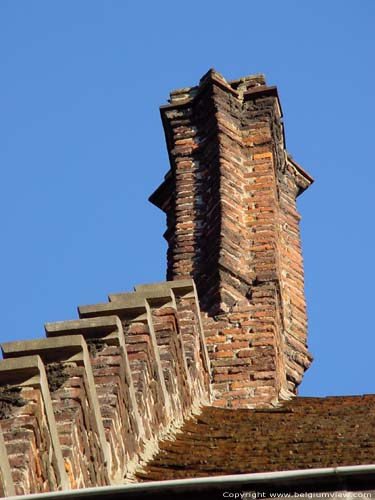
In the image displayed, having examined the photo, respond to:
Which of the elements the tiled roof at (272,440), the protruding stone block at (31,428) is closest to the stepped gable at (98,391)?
the protruding stone block at (31,428)

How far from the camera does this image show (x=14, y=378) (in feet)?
23.1

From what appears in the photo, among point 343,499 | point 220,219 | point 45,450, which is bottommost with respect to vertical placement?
point 343,499

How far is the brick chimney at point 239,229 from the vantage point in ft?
35.4

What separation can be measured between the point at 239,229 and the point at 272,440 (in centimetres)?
347

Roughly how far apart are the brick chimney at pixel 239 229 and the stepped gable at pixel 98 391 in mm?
885

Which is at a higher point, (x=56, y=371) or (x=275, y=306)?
(x=275, y=306)

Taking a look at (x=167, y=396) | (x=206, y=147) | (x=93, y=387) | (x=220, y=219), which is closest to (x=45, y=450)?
(x=93, y=387)

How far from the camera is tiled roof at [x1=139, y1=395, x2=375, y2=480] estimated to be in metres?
7.56

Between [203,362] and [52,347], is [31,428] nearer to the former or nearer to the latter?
[52,347]

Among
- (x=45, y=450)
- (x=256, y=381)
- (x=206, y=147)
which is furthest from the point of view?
(x=206, y=147)

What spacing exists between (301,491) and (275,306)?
5.45m

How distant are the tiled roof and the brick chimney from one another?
66cm

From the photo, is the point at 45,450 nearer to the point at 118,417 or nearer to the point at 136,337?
the point at 118,417

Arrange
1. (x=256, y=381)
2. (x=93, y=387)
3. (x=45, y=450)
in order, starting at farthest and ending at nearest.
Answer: (x=256, y=381), (x=93, y=387), (x=45, y=450)
